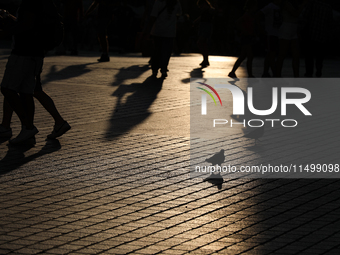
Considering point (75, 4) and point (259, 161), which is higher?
point (75, 4)

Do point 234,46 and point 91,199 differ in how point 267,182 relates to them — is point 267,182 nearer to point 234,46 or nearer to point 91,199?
point 91,199

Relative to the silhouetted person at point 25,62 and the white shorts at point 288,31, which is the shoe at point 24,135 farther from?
the white shorts at point 288,31

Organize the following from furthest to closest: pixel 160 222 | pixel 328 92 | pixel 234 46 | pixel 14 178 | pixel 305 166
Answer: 1. pixel 234 46
2. pixel 328 92
3. pixel 305 166
4. pixel 14 178
5. pixel 160 222

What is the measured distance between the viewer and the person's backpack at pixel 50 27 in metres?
6.57

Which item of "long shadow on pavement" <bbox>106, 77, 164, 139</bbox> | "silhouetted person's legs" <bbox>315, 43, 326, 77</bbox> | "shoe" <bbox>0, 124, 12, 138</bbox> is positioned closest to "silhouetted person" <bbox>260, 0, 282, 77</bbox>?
"silhouetted person's legs" <bbox>315, 43, 326, 77</bbox>

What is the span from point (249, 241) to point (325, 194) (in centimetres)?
138

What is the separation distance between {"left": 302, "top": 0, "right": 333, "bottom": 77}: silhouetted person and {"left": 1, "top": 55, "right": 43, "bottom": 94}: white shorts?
893 centimetres

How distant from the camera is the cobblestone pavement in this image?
400 centimetres

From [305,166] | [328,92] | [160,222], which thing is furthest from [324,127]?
[160,222]

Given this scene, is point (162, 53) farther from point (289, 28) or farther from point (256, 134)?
point (256, 134)

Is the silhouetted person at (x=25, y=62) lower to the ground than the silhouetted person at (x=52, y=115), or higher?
higher

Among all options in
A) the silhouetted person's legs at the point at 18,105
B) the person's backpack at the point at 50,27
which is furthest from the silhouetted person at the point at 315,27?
the silhouetted person's legs at the point at 18,105

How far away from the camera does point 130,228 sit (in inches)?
168

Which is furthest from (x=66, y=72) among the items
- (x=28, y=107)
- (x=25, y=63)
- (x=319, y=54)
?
(x=25, y=63)
